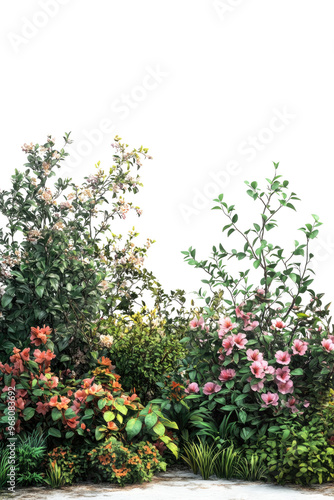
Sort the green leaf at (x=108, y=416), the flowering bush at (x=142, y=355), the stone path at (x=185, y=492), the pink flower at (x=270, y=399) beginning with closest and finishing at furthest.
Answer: the stone path at (x=185, y=492) → the green leaf at (x=108, y=416) → the pink flower at (x=270, y=399) → the flowering bush at (x=142, y=355)

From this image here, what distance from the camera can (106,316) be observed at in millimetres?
7441

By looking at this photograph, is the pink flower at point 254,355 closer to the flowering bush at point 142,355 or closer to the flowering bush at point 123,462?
the flowering bush at point 142,355

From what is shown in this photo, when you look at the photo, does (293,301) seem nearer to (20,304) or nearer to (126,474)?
(126,474)

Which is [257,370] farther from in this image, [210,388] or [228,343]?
[210,388]

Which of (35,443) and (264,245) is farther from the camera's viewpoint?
(264,245)

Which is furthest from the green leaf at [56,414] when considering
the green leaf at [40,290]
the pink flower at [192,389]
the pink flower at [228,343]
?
the pink flower at [228,343]

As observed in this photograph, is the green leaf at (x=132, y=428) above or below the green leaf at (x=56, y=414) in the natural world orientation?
below

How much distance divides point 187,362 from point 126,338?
773 mm

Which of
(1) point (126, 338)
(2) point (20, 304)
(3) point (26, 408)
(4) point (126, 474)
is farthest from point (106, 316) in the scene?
(4) point (126, 474)

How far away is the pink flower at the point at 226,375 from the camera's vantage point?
5.62 meters

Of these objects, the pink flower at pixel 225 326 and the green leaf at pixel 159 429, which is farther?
the pink flower at pixel 225 326

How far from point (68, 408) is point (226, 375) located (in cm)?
158

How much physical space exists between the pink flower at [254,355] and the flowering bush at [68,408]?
100cm

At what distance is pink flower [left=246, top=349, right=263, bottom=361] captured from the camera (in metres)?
5.56
